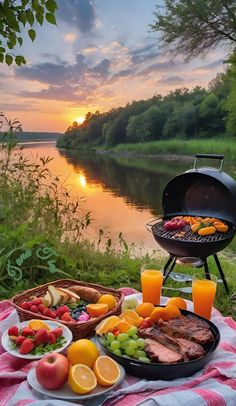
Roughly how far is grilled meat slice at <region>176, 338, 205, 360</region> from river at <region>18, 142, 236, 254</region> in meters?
3.11

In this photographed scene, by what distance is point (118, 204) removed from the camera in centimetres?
1072

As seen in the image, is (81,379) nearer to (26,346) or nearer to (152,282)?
(26,346)

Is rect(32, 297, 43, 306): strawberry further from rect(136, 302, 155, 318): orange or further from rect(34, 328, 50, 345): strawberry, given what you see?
rect(136, 302, 155, 318): orange

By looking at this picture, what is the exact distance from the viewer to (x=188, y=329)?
2.00 m

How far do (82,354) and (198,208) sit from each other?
2374mm

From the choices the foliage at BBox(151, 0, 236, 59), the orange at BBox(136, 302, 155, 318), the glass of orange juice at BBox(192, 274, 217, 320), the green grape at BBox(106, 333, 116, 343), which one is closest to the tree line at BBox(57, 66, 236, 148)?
the foliage at BBox(151, 0, 236, 59)

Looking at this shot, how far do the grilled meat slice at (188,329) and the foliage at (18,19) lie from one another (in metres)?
1.75

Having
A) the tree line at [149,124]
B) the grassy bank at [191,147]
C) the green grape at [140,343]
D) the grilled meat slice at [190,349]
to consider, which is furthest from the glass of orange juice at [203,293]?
the grassy bank at [191,147]

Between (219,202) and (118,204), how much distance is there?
23.0ft

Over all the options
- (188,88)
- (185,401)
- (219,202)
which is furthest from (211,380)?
(188,88)

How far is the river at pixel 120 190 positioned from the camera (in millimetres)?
5608

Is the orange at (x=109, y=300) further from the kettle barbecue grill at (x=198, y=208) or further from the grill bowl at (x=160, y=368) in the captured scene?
the kettle barbecue grill at (x=198, y=208)

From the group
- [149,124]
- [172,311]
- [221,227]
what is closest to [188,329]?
[172,311]

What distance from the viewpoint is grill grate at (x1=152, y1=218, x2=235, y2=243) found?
3.20 meters
